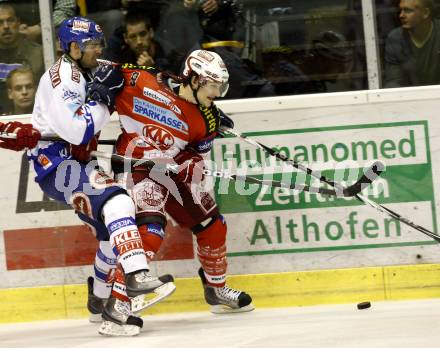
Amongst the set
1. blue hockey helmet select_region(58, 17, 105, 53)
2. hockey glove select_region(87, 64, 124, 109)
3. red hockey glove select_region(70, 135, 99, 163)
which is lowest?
red hockey glove select_region(70, 135, 99, 163)

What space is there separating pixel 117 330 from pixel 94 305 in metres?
0.46

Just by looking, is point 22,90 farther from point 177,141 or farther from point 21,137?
point 177,141

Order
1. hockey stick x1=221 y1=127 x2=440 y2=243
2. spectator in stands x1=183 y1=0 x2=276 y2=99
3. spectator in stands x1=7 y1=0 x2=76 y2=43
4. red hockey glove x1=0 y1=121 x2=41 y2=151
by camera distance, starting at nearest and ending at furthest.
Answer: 1. red hockey glove x1=0 y1=121 x2=41 y2=151
2. hockey stick x1=221 y1=127 x2=440 y2=243
3. spectator in stands x1=183 y1=0 x2=276 y2=99
4. spectator in stands x1=7 y1=0 x2=76 y2=43

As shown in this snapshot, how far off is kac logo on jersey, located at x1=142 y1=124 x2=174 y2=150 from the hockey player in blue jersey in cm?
22

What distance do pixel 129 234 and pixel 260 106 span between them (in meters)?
1.12

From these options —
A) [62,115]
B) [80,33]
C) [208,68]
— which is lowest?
[62,115]

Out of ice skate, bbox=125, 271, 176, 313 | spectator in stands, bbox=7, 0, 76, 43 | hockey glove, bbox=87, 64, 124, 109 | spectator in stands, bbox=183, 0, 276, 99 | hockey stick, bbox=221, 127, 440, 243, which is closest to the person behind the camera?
ice skate, bbox=125, 271, 176, 313

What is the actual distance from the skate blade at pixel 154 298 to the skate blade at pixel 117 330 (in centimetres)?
9

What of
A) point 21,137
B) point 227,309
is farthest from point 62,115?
point 227,309

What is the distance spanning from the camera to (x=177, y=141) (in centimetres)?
579

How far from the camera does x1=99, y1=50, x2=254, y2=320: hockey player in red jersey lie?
18.6 ft

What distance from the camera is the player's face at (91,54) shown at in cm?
566

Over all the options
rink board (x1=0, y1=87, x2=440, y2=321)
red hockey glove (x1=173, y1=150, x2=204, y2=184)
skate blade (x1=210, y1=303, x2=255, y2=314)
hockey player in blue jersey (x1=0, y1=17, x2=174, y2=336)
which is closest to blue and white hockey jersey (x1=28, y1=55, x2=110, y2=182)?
hockey player in blue jersey (x1=0, y1=17, x2=174, y2=336)

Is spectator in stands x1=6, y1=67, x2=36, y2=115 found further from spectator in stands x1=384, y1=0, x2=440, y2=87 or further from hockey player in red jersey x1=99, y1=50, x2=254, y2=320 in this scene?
spectator in stands x1=384, y1=0, x2=440, y2=87
